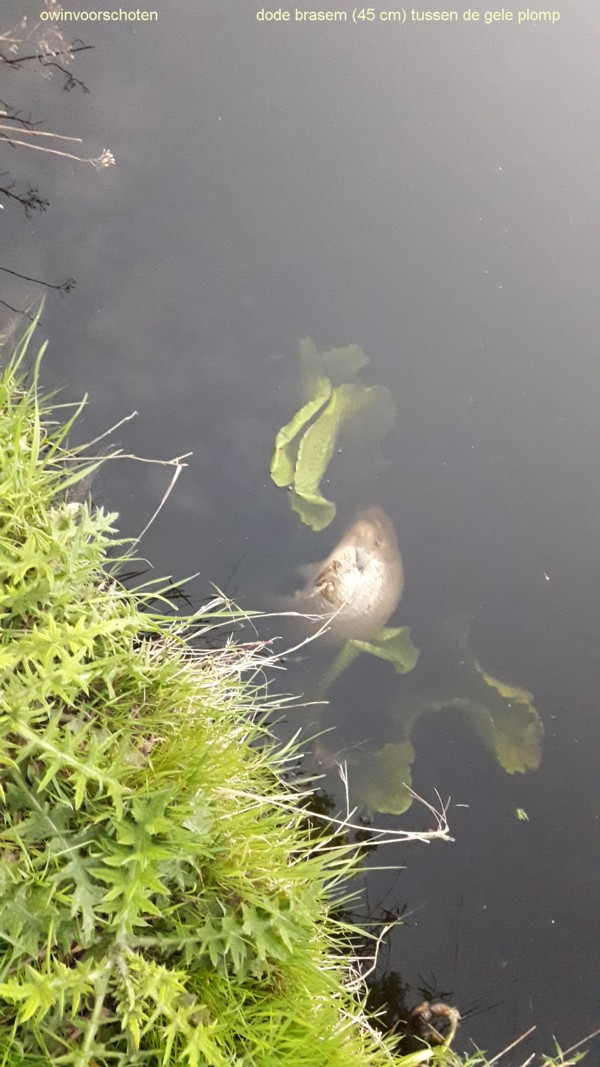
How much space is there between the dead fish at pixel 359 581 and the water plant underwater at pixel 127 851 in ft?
0.86

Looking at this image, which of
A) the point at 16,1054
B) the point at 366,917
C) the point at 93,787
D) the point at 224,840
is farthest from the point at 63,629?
the point at 366,917

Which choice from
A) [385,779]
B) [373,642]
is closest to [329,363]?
[373,642]

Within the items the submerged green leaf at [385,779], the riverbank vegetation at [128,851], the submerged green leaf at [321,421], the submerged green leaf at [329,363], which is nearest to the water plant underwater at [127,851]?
the riverbank vegetation at [128,851]

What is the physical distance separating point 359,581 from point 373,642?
5.2 inches

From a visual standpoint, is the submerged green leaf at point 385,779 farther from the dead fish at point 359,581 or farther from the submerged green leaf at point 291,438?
the submerged green leaf at point 291,438

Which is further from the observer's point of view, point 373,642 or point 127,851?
point 373,642

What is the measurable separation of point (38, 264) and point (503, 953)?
172 cm

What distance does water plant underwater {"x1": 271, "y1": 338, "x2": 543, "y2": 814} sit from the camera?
1439 mm

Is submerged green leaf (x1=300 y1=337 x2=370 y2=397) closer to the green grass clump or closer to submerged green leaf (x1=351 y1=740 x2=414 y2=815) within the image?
the green grass clump

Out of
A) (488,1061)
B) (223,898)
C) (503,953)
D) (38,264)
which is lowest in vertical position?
(488,1061)

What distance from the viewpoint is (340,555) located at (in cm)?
148

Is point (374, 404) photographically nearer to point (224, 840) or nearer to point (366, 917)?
point (224, 840)

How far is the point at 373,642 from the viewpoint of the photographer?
1465mm

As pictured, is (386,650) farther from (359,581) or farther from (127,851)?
(127,851)
